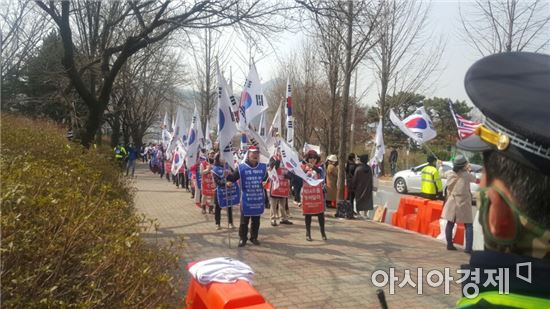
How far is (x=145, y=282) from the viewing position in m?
2.89

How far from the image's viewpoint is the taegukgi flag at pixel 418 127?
10.8m

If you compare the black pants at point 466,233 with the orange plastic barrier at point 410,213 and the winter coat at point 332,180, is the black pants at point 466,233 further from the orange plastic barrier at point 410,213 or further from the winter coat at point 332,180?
the winter coat at point 332,180

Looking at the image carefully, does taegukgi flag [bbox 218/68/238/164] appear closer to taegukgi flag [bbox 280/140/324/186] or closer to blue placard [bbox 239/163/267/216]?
blue placard [bbox 239/163/267/216]

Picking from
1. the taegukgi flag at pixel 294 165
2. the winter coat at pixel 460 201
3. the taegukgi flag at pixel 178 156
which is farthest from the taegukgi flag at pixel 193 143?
the winter coat at pixel 460 201

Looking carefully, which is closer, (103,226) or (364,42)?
(103,226)

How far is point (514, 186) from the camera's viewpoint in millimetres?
1192

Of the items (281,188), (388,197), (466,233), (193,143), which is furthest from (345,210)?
(388,197)

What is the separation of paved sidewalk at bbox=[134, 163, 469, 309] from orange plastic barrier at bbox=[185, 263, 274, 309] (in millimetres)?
1913

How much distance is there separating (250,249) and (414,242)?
3.29m

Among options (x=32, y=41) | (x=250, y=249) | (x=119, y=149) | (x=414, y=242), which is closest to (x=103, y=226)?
(x=250, y=249)

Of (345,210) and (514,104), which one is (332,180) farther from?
(514,104)

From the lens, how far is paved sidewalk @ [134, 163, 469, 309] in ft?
17.6

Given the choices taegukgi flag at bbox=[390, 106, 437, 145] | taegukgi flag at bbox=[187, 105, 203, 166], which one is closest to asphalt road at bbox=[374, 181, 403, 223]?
taegukgi flag at bbox=[390, 106, 437, 145]

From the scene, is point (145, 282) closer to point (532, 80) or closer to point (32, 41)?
point (532, 80)
